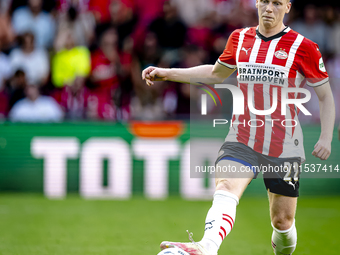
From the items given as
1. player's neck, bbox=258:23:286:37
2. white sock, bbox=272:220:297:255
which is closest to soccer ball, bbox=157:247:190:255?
white sock, bbox=272:220:297:255

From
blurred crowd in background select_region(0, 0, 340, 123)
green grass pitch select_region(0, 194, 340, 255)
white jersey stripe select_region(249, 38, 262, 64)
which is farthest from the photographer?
blurred crowd in background select_region(0, 0, 340, 123)

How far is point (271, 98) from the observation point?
4.09m

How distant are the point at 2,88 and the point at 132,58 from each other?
2529 mm

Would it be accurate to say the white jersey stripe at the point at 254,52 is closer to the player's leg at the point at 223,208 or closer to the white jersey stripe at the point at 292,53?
the white jersey stripe at the point at 292,53

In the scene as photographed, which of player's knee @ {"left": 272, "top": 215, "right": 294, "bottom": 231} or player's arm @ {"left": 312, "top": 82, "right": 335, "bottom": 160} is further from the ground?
player's arm @ {"left": 312, "top": 82, "right": 335, "bottom": 160}

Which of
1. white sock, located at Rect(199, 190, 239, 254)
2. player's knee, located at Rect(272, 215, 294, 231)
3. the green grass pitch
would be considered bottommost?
the green grass pitch

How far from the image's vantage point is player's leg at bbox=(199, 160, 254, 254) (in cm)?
342

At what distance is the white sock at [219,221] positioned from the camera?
340 centimetres

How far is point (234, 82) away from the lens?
27.5 ft

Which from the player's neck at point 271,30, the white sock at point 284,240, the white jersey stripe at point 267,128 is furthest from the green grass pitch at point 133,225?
the player's neck at point 271,30

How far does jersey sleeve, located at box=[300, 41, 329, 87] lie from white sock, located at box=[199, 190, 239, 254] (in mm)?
1117

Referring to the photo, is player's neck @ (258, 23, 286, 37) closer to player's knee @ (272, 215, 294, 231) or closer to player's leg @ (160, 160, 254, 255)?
player's leg @ (160, 160, 254, 255)

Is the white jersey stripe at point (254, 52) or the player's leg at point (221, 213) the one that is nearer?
the player's leg at point (221, 213)

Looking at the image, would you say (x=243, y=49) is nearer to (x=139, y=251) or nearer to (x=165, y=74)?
(x=165, y=74)
